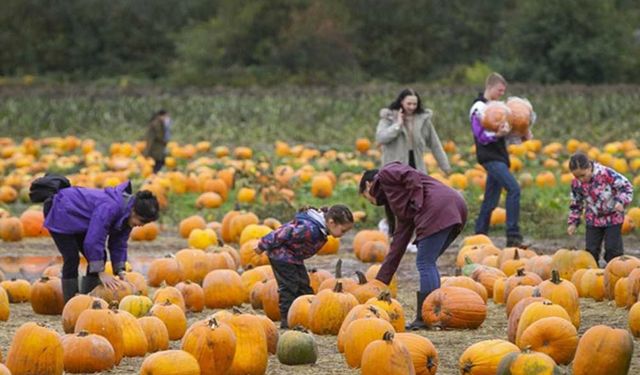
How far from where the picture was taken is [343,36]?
2016 inches

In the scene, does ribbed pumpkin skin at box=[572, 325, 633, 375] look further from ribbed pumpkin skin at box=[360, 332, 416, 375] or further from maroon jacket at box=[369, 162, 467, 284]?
maroon jacket at box=[369, 162, 467, 284]

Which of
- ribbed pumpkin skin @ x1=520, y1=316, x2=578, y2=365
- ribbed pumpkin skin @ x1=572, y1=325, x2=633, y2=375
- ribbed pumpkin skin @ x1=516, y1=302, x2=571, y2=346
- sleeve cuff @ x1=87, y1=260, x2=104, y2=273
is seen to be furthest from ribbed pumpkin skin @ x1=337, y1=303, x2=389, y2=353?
sleeve cuff @ x1=87, y1=260, x2=104, y2=273

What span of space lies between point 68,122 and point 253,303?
774 inches

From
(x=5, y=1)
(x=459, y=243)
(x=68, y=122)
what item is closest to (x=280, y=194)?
(x=459, y=243)

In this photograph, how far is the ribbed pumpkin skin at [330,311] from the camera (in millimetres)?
8766

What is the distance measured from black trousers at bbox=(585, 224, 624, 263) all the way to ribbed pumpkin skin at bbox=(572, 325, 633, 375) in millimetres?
3726

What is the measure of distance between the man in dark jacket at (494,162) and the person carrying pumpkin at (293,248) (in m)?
4.14

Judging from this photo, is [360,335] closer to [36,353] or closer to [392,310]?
[392,310]

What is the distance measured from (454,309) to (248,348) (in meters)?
1.84

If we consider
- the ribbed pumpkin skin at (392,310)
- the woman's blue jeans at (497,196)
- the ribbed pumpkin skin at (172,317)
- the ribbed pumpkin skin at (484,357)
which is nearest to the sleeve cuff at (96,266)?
the ribbed pumpkin skin at (172,317)

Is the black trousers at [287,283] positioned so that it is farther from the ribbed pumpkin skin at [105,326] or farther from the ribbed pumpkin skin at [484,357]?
the ribbed pumpkin skin at [484,357]

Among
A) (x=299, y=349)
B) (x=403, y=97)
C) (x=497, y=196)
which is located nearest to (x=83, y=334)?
(x=299, y=349)

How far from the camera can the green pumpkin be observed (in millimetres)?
7812

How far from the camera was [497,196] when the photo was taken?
13609mm
